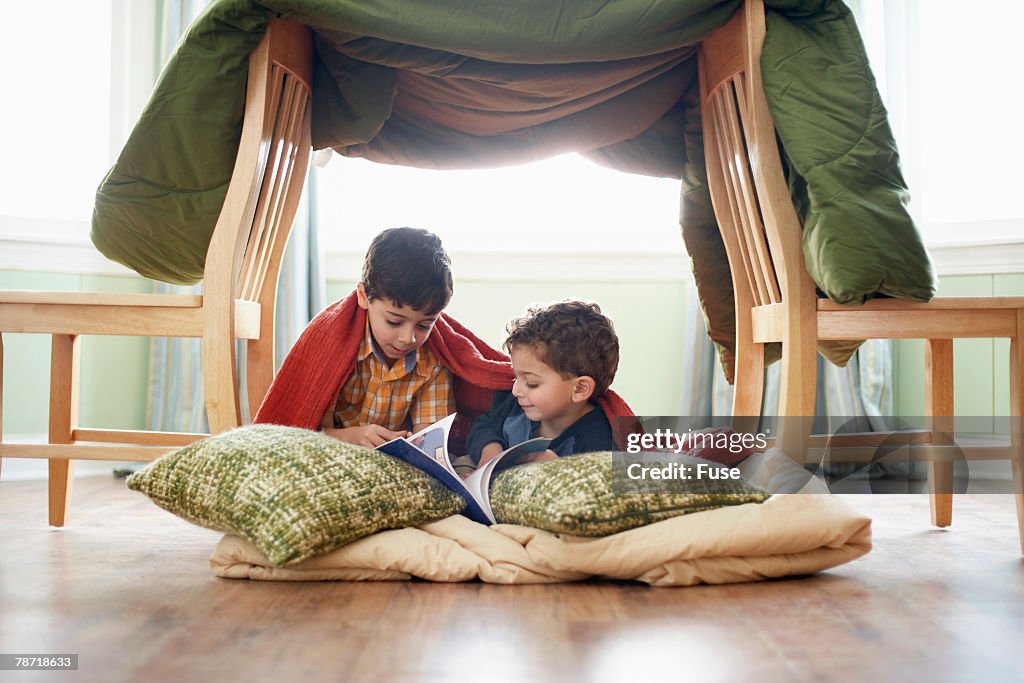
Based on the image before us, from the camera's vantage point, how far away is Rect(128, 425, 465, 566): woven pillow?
107 cm

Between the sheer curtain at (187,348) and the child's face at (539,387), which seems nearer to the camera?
the child's face at (539,387)

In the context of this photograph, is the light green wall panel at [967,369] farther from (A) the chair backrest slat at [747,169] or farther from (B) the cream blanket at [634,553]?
→ (B) the cream blanket at [634,553]

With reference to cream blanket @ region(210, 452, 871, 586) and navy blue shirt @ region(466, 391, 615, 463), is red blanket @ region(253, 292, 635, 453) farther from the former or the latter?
cream blanket @ region(210, 452, 871, 586)

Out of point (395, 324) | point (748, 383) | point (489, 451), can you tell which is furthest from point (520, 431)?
point (748, 383)

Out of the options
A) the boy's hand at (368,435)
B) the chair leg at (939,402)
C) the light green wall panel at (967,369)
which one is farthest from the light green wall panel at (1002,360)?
the boy's hand at (368,435)

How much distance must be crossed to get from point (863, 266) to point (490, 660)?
2.53 ft

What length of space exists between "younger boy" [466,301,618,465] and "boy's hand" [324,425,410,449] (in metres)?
0.17

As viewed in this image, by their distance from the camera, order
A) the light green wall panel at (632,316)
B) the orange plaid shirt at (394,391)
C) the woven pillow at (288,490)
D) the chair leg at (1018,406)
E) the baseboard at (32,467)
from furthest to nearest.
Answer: the light green wall panel at (632,316)
the baseboard at (32,467)
the orange plaid shirt at (394,391)
the chair leg at (1018,406)
the woven pillow at (288,490)

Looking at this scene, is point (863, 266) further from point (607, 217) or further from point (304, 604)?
point (607, 217)

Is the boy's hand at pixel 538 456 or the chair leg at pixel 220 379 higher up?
the chair leg at pixel 220 379

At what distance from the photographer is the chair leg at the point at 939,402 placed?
1.63 meters

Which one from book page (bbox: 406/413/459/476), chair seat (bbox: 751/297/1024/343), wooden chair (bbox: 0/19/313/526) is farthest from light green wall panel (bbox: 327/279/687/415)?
book page (bbox: 406/413/459/476)

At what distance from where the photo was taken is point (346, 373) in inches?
60.4

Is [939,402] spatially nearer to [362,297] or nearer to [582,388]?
[582,388]
